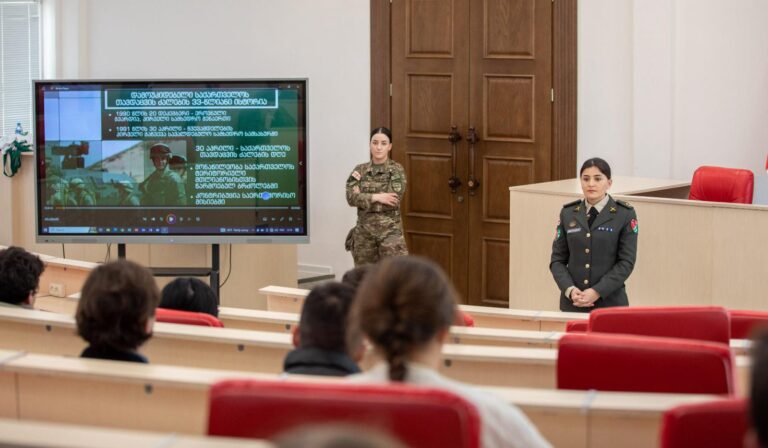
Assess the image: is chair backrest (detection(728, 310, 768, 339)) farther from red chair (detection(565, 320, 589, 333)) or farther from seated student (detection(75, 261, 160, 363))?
seated student (detection(75, 261, 160, 363))

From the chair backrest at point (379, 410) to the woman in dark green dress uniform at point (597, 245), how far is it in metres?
3.56

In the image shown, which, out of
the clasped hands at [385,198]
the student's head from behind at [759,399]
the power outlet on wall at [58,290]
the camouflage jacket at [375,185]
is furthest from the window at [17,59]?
the student's head from behind at [759,399]

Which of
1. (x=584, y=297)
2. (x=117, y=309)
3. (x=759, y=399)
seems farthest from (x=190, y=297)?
(x=759, y=399)

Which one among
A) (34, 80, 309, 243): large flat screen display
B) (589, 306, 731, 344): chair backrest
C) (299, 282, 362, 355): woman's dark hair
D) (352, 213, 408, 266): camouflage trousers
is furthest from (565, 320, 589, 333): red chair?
(352, 213, 408, 266): camouflage trousers

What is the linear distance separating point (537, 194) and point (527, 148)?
1.94m

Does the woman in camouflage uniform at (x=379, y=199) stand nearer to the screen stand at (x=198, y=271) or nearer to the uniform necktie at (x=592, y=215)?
the screen stand at (x=198, y=271)

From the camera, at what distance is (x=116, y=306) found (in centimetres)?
283

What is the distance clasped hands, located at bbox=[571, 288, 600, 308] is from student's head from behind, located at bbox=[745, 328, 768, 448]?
3.89 metres

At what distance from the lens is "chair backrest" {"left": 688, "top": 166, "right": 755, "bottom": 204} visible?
6.79m

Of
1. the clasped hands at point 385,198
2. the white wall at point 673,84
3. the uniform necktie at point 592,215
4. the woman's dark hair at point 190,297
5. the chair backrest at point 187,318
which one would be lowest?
the chair backrest at point 187,318

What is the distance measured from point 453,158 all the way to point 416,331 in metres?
6.80

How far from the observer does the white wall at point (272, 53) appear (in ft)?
30.9

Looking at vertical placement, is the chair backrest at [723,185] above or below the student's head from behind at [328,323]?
above

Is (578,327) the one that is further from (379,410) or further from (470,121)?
(470,121)
